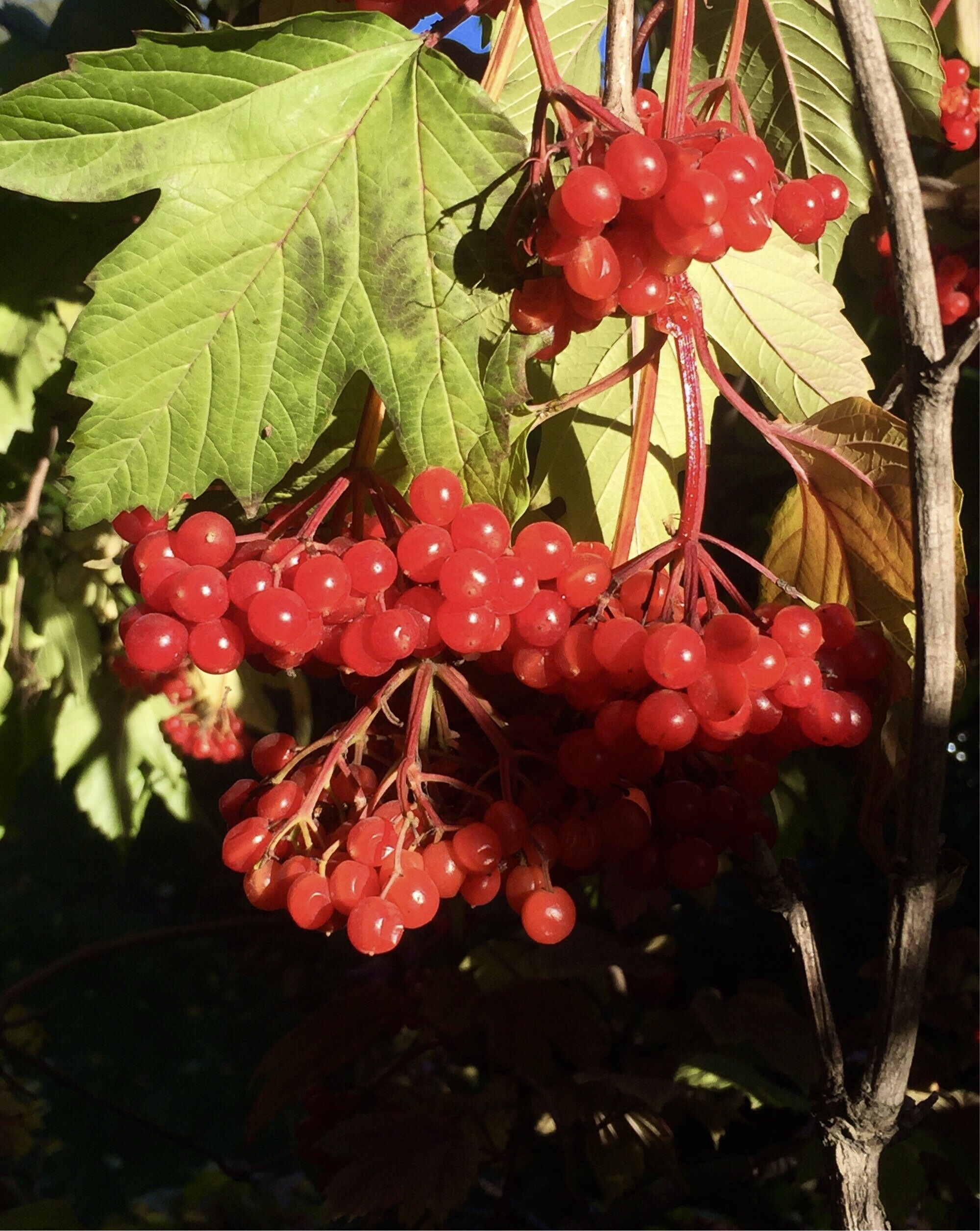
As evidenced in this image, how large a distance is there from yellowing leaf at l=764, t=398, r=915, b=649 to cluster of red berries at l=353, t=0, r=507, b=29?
309mm

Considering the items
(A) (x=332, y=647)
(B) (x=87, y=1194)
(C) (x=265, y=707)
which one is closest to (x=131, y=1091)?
(B) (x=87, y=1194)

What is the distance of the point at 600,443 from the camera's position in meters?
0.68

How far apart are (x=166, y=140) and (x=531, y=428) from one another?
0.24m

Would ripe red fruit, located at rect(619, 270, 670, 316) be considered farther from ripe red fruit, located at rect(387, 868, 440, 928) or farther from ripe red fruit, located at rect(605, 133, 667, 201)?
ripe red fruit, located at rect(387, 868, 440, 928)

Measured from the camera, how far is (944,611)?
17.1 inches

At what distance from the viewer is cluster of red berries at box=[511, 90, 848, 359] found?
0.42m

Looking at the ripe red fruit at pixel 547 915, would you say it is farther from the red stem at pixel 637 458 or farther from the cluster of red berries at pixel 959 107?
the cluster of red berries at pixel 959 107

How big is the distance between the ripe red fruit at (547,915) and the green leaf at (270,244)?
214mm

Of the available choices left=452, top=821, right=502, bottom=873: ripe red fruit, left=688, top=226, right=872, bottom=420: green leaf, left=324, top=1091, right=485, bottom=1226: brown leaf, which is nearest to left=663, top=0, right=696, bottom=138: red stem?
left=688, top=226, right=872, bottom=420: green leaf

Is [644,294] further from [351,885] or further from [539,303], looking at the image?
[351,885]

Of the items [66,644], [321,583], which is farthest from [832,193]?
[66,644]

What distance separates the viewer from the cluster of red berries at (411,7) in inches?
21.8

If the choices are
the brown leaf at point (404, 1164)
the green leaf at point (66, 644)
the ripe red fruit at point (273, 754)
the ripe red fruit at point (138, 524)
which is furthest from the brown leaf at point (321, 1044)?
the ripe red fruit at point (138, 524)

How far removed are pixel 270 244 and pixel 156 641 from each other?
22cm
